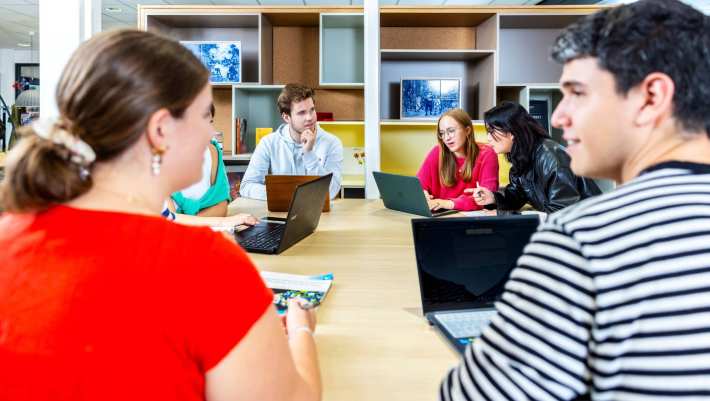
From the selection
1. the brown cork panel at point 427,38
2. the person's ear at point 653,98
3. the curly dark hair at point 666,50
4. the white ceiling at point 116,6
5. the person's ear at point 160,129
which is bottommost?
the person's ear at point 160,129

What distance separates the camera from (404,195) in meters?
2.33

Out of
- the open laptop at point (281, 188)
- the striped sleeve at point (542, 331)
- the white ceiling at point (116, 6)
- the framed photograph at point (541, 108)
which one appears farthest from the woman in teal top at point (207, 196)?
the white ceiling at point (116, 6)

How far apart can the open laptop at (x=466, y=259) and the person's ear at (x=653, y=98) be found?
52 cm

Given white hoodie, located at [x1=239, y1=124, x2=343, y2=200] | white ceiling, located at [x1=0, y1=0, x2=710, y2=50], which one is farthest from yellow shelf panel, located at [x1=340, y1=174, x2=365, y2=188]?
white ceiling, located at [x1=0, y1=0, x2=710, y2=50]

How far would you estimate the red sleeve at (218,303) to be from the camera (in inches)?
22.6

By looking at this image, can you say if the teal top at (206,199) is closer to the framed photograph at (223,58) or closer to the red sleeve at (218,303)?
the red sleeve at (218,303)

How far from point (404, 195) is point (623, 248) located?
5.89 feet

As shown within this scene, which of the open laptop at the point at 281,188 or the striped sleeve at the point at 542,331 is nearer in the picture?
the striped sleeve at the point at 542,331

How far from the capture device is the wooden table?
83cm

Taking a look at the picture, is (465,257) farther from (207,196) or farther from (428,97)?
(428,97)

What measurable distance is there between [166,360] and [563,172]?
1.91m

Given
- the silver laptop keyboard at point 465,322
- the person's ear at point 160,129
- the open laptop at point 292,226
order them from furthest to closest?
1. the open laptop at point 292,226
2. the silver laptop keyboard at point 465,322
3. the person's ear at point 160,129

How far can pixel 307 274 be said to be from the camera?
140cm

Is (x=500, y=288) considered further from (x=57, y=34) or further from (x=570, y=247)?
(x=57, y=34)
